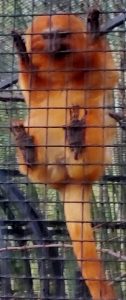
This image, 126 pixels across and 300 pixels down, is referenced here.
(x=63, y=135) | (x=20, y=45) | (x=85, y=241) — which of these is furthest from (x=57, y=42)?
(x=85, y=241)

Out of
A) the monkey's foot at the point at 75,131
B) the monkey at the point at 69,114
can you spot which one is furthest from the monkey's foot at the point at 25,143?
the monkey's foot at the point at 75,131

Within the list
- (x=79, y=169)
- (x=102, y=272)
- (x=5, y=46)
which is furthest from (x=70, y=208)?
(x=5, y=46)

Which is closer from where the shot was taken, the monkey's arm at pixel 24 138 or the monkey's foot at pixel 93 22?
the monkey's foot at pixel 93 22

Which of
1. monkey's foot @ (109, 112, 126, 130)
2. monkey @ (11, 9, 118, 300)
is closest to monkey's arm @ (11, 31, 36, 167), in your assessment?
monkey @ (11, 9, 118, 300)

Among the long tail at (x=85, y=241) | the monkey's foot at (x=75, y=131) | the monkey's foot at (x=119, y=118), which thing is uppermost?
the monkey's foot at (x=119, y=118)

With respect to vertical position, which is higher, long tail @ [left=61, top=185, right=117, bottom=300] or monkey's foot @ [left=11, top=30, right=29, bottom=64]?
monkey's foot @ [left=11, top=30, right=29, bottom=64]

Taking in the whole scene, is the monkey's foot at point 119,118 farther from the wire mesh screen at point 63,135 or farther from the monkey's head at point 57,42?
the monkey's head at point 57,42

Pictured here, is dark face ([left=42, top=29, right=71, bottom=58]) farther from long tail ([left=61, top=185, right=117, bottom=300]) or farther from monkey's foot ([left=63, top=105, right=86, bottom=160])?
long tail ([left=61, top=185, right=117, bottom=300])

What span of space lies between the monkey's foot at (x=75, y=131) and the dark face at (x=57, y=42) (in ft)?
0.72

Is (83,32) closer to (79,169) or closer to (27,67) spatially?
(27,67)

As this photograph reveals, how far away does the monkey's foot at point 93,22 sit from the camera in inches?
71.4

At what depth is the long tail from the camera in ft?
6.04

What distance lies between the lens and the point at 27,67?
2.08m

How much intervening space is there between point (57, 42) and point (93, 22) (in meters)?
0.20
